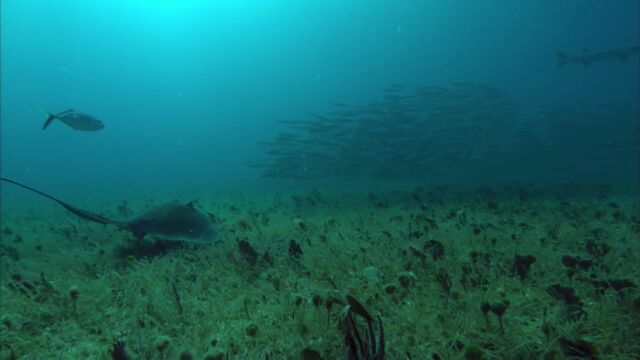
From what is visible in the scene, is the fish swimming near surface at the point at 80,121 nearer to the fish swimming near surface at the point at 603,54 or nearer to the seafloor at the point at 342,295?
the seafloor at the point at 342,295

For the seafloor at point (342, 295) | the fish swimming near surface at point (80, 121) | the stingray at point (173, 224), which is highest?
the fish swimming near surface at point (80, 121)

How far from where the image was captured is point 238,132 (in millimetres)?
102312

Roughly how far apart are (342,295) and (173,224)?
3483mm

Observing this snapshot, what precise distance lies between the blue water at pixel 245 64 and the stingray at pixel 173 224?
20275mm

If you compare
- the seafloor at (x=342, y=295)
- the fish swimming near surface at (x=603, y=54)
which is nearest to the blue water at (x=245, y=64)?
the fish swimming near surface at (x=603, y=54)

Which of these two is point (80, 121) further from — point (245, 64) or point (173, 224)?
point (245, 64)

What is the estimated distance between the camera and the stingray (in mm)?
5655

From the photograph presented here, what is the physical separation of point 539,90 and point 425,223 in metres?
74.4

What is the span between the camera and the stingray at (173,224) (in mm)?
5655

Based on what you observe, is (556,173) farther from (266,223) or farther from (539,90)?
(539,90)

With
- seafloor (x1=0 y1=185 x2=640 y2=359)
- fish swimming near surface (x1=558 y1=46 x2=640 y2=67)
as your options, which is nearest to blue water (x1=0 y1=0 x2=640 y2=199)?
fish swimming near surface (x1=558 y1=46 x2=640 y2=67)

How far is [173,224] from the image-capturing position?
229 inches

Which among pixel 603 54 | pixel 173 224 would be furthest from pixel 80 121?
pixel 603 54

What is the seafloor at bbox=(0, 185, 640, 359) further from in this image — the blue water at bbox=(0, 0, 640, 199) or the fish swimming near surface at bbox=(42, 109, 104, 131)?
the blue water at bbox=(0, 0, 640, 199)
